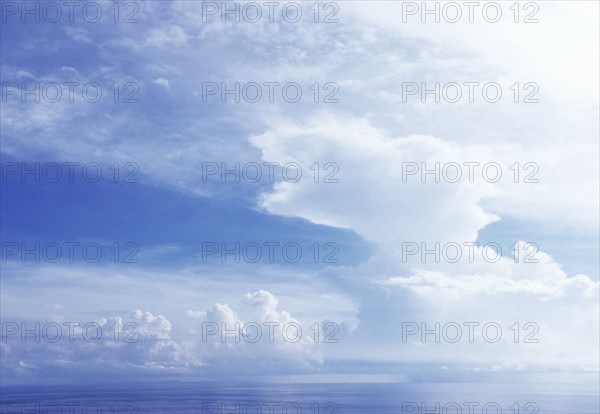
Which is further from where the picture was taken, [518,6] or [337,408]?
[337,408]

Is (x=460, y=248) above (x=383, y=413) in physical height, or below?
above

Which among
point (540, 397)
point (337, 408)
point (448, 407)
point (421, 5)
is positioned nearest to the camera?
point (421, 5)

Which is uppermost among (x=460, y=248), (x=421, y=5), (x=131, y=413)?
(x=421, y=5)

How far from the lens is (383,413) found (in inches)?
1609

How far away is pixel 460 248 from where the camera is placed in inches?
663

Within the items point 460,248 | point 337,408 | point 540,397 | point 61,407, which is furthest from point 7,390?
point 460,248

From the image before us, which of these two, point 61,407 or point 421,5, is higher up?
point 421,5

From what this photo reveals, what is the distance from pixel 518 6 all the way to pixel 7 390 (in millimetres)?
53467

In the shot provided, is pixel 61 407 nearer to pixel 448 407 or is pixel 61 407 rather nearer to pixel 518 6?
pixel 448 407

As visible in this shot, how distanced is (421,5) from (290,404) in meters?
30.9

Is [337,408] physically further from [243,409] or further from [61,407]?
[61,407]

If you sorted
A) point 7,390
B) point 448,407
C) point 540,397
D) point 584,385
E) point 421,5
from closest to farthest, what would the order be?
1. point 421,5
2. point 448,407
3. point 540,397
4. point 7,390
5. point 584,385

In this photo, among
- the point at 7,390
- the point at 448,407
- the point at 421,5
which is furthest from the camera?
the point at 7,390

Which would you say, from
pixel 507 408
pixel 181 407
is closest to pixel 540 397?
pixel 507 408
